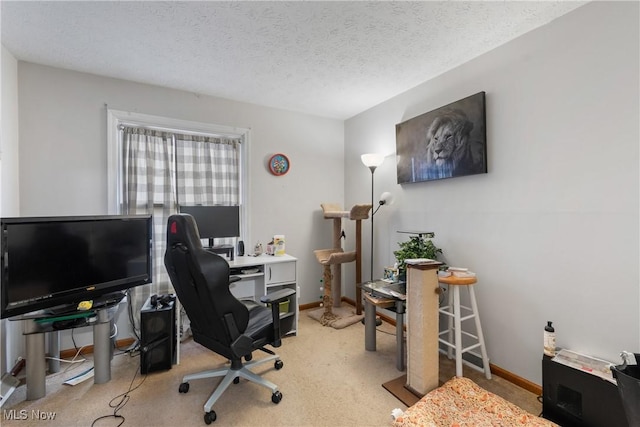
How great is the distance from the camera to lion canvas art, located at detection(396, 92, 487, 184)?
2.19 metres

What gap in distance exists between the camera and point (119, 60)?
227cm

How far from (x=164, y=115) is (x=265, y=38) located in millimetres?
1470

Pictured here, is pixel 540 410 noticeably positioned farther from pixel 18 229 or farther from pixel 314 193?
pixel 18 229

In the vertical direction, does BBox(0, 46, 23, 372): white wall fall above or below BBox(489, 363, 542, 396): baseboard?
above

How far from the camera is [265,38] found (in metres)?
1.98

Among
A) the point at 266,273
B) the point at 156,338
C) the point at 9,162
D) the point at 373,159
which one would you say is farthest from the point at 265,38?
the point at 156,338

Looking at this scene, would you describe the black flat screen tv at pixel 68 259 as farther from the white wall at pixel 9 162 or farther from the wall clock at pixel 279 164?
the wall clock at pixel 279 164

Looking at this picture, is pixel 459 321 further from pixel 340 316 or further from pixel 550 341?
pixel 340 316

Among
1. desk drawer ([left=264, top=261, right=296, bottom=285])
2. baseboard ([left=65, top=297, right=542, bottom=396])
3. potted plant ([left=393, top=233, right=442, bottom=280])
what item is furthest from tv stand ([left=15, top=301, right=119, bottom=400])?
potted plant ([left=393, top=233, right=442, bottom=280])

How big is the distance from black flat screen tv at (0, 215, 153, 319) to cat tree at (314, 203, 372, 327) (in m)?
1.81

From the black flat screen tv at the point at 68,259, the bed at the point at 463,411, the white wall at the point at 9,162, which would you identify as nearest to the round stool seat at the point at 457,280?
the bed at the point at 463,411

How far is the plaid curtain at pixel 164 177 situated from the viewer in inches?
105

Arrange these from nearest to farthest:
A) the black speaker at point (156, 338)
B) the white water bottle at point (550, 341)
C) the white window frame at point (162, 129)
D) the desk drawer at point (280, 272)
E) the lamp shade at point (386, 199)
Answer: the white water bottle at point (550, 341)
the black speaker at point (156, 338)
the white window frame at point (162, 129)
the desk drawer at point (280, 272)
the lamp shade at point (386, 199)

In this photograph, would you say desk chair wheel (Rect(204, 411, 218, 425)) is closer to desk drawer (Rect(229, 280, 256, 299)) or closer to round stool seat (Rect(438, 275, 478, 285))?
desk drawer (Rect(229, 280, 256, 299))
